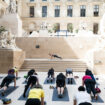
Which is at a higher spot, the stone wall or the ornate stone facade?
the ornate stone facade

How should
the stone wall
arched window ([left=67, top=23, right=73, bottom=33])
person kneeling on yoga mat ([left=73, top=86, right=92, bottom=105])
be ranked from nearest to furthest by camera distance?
person kneeling on yoga mat ([left=73, top=86, right=92, bottom=105])
the stone wall
arched window ([left=67, top=23, right=73, bottom=33])

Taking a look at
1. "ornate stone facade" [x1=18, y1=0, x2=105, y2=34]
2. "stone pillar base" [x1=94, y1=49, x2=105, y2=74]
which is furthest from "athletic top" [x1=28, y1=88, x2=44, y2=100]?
"ornate stone facade" [x1=18, y1=0, x2=105, y2=34]

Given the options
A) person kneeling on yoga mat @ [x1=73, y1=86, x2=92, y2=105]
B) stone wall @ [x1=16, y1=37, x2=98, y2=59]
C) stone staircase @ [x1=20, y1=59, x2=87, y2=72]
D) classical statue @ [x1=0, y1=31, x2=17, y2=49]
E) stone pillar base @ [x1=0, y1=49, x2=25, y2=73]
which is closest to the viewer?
person kneeling on yoga mat @ [x1=73, y1=86, x2=92, y2=105]

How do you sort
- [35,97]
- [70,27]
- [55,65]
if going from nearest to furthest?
1. [35,97]
2. [55,65]
3. [70,27]

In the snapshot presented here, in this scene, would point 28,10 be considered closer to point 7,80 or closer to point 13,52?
point 13,52

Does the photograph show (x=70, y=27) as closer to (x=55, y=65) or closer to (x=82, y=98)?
(x=55, y=65)

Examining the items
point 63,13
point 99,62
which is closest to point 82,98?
point 99,62

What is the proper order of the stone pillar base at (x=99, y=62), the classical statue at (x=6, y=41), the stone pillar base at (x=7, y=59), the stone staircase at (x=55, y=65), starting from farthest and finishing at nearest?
the stone staircase at (x=55, y=65)
the classical statue at (x=6, y=41)
the stone pillar base at (x=7, y=59)
the stone pillar base at (x=99, y=62)

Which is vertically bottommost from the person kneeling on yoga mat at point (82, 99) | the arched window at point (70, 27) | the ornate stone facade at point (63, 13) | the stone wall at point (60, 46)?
the person kneeling on yoga mat at point (82, 99)

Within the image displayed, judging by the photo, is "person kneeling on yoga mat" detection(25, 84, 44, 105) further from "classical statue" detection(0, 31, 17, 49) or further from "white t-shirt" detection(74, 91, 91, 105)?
"classical statue" detection(0, 31, 17, 49)

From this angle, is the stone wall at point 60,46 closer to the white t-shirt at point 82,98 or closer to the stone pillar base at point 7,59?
the stone pillar base at point 7,59

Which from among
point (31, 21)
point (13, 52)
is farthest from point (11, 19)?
point (31, 21)

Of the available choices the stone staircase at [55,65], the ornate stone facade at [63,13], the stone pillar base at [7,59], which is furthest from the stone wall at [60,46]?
the ornate stone facade at [63,13]

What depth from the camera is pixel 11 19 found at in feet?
86.2
